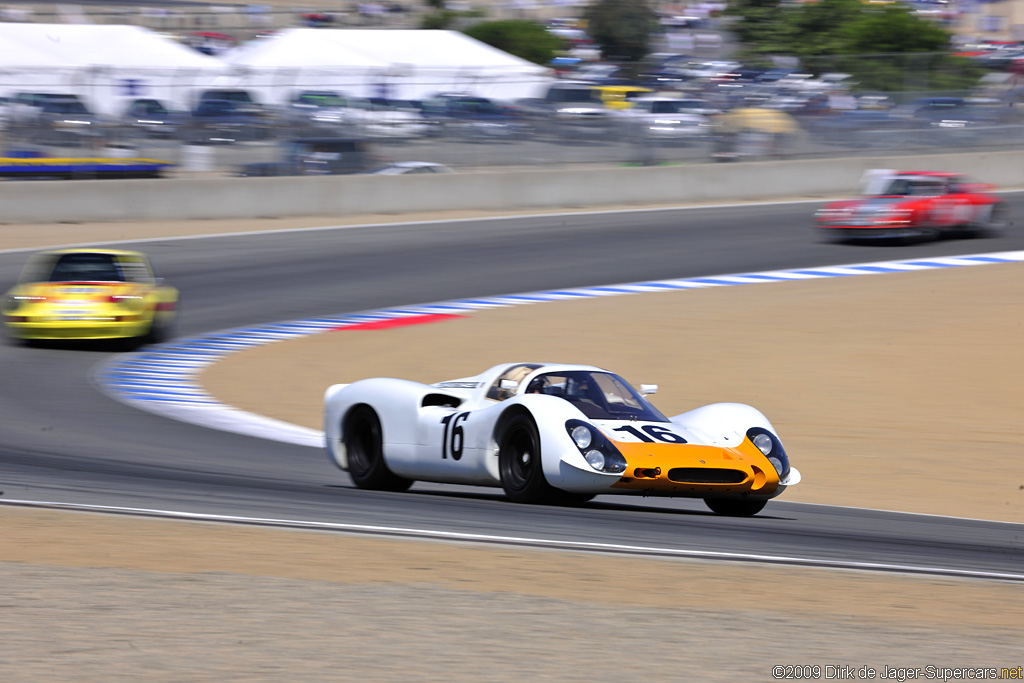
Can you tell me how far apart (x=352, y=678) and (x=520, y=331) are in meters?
11.7

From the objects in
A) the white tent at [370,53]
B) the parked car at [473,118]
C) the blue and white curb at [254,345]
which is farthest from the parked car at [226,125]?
the blue and white curb at [254,345]

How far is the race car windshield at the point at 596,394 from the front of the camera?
790 cm

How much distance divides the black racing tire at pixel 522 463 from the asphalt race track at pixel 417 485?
12 centimetres

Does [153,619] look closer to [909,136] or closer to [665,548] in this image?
[665,548]

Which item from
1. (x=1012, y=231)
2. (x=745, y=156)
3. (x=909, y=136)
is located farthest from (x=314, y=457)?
(x=909, y=136)

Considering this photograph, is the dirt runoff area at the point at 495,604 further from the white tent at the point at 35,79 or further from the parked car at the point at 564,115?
the white tent at the point at 35,79

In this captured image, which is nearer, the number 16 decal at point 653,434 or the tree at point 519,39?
the number 16 decal at point 653,434

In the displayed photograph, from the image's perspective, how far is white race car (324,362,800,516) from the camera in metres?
7.40

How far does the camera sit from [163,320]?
1550 centimetres

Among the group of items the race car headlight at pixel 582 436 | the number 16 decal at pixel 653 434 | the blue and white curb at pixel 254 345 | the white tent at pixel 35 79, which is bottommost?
the blue and white curb at pixel 254 345

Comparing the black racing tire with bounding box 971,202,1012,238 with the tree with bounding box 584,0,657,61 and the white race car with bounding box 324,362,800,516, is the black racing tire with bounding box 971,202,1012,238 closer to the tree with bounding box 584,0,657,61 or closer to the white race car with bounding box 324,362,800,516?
the white race car with bounding box 324,362,800,516

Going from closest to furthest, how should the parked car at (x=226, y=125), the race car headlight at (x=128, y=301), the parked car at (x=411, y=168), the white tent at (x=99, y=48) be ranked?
the race car headlight at (x=128, y=301) → the parked car at (x=226, y=125) → the parked car at (x=411, y=168) → the white tent at (x=99, y=48)

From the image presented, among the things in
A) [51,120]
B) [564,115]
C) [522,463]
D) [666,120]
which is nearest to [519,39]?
[666,120]

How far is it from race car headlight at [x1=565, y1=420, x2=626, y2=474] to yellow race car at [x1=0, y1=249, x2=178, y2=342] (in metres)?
8.68
